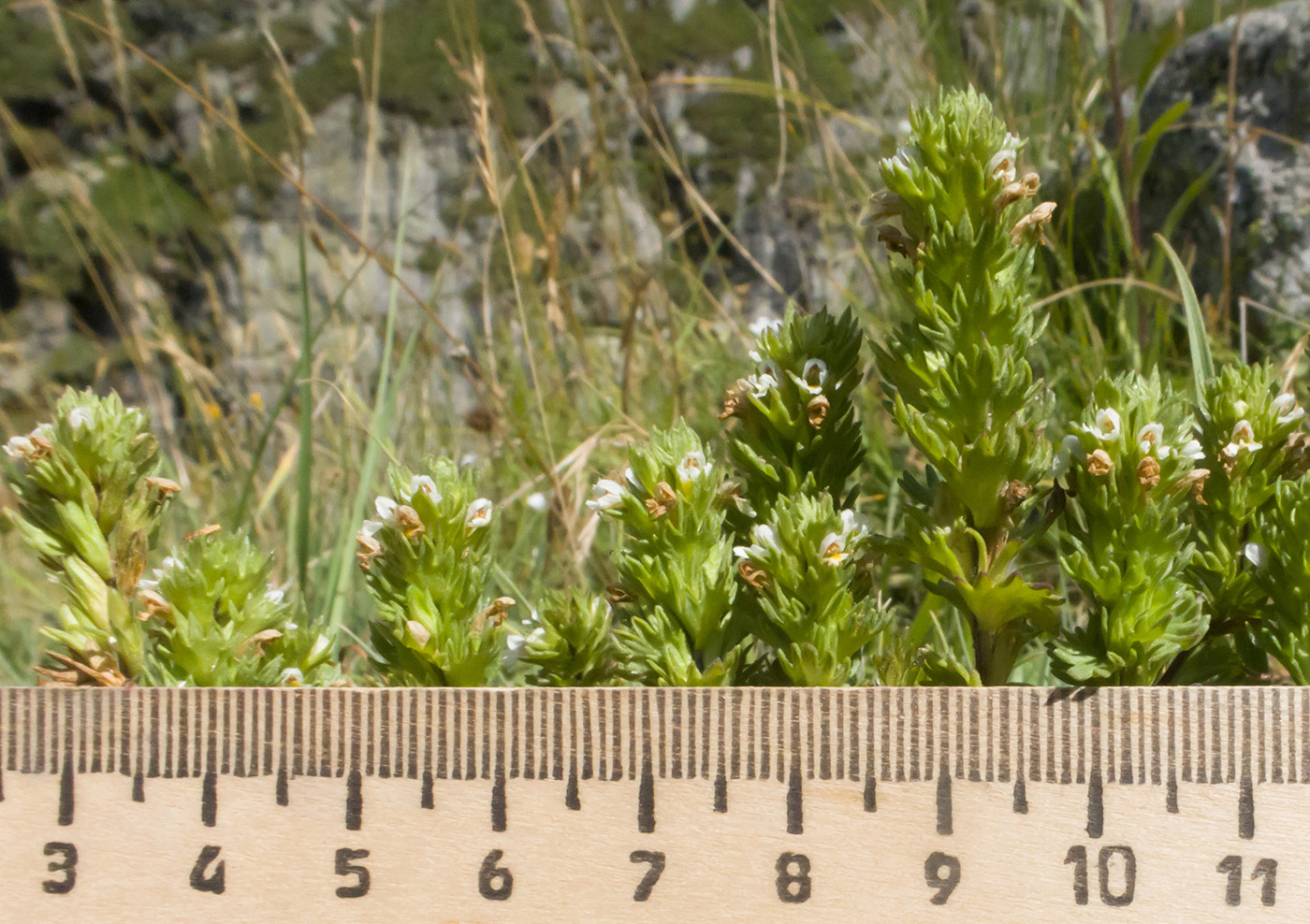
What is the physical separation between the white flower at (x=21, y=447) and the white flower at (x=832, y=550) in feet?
3.41

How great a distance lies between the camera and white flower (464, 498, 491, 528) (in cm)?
125

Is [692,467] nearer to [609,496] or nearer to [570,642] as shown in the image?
[609,496]

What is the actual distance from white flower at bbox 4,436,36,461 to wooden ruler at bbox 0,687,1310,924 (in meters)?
0.32

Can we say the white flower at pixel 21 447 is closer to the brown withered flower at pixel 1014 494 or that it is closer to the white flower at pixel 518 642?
the white flower at pixel 518 642

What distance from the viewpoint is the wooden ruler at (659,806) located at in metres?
1.10

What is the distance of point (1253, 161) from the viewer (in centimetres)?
281

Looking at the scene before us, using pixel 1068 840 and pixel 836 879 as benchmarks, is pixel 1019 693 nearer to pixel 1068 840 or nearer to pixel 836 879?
pixel 1068 840

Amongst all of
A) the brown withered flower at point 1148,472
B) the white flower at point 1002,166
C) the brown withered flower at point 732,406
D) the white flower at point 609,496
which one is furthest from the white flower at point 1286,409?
the white flower at point 609,496

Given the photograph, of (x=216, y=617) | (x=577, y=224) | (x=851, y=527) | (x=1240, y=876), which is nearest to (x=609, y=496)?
(x=851, y=527)

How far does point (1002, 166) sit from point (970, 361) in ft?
0.79

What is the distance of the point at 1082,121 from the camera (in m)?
2.80

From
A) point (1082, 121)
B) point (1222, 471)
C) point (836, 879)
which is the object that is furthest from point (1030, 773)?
point (1082, 121)

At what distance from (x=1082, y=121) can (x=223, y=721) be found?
8.90 ft

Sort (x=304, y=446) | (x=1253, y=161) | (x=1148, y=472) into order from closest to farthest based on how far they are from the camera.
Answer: (x=1148, y=472) < (x=304, y=446) < (x=1253, y=161)
